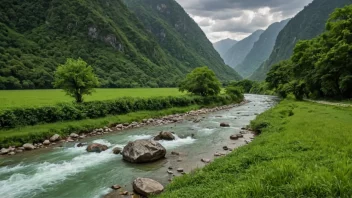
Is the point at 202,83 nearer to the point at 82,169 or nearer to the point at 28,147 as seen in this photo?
the point at 28,147

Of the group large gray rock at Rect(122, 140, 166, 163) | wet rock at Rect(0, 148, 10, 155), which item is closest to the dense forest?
large gray rock at Rect(122, 140, 166, 163)

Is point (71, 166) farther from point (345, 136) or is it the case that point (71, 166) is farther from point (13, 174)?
point (345, 136)

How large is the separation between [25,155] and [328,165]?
77.6ft

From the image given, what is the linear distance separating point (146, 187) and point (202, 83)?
54550 mm

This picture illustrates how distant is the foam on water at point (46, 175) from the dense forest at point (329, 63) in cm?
4190

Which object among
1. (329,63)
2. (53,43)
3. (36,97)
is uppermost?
(53,43)

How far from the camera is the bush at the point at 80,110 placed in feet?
92.2

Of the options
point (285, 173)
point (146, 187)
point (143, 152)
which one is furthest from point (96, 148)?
point (285, 173)

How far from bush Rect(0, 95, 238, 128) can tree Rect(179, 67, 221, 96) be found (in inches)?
445

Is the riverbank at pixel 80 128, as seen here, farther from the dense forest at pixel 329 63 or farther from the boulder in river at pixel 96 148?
the dense forest at pixel 329 63

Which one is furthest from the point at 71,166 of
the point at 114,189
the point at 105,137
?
the point at 105,137

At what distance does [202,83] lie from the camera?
66312 millimetres

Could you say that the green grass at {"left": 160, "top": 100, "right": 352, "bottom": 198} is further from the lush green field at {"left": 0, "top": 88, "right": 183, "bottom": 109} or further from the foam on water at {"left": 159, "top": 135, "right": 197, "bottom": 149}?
the lush green field at {"left": 0, "top": 88, "right": 183, "bottom": 109}

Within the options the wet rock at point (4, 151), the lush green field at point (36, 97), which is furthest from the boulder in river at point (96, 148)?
the lush green field at point (36, 97)
